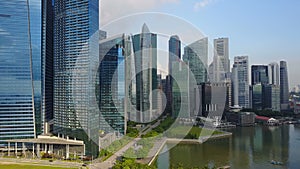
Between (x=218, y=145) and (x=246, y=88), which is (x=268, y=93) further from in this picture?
(x=218, y=145)

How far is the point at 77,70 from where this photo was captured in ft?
22.1

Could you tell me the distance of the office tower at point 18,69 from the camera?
7.24 meters

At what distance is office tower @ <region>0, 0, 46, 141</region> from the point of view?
7.24 meters

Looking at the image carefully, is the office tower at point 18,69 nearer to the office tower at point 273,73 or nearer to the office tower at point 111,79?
the office tower at point 111,79

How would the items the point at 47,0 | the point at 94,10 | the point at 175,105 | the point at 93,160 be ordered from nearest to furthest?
the point at 93,160 → the point at 94,10 → the point at 47,0 → the point at 175,105

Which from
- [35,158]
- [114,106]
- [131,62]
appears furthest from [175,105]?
[35,158]

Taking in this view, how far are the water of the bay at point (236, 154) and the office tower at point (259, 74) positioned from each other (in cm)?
1166

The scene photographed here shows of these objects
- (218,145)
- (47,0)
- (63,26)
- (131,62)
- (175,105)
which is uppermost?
(47,0)

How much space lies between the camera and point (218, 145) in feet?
27.8

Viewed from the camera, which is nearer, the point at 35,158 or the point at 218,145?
the point at 35,158

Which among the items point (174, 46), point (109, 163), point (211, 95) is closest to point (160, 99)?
point (211, 95)

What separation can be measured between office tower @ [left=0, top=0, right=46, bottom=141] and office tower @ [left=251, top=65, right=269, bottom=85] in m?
16.8

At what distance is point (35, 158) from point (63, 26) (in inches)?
127

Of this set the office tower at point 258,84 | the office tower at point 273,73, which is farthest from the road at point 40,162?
the office tower at point 273,73
